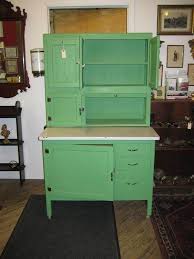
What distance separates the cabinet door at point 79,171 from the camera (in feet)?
8.91

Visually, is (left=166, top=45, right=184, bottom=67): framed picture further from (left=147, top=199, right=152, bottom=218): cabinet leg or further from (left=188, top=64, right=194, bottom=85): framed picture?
(left=147, top=199, right=152, bottom=218): cabinet leg

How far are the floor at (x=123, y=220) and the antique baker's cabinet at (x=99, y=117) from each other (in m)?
0.22

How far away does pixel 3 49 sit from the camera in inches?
132

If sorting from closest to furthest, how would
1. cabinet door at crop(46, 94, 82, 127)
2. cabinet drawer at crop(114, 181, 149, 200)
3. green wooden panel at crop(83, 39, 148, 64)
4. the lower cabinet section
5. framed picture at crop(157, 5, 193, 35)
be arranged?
the lower cabinet section → cabinet drawer at crop(114, 181, 149, 200) → cabinet door at crop(46, 94, 82, 127) → green wooden panel at crop(83, 39, 148, 64) → framed picture at crop(157, 5, 193, 35)

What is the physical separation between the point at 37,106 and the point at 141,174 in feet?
5.36

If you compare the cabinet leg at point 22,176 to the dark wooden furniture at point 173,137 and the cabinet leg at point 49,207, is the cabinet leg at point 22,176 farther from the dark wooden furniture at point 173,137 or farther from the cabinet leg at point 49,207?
the dark wooden furniture at point 173,137

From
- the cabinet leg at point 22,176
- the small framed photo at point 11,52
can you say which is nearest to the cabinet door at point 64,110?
the small framed photo at point 11,52

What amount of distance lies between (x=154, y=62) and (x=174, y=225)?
5.35ft

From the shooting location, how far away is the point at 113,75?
129 inches

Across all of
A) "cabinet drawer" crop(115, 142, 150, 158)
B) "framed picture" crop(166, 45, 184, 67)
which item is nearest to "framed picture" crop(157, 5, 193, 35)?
"framed picture" crop(166, 45, 184, 67)

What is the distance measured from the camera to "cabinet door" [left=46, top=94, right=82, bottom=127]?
3.06 meters

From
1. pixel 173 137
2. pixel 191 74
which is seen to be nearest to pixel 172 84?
pixel 191 74

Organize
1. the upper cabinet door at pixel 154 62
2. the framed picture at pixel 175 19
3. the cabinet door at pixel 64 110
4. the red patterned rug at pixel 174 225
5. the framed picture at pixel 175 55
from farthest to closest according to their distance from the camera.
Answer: the framed picture at pixel 175 55, the framed picture at pixel 175 19, the cabinet door at pixel 64 110, the upper cabinet door at pixel 154 62, the red patterned rug at pixel 174 225

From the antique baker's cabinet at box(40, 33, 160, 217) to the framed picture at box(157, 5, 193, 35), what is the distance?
16.3 inches
